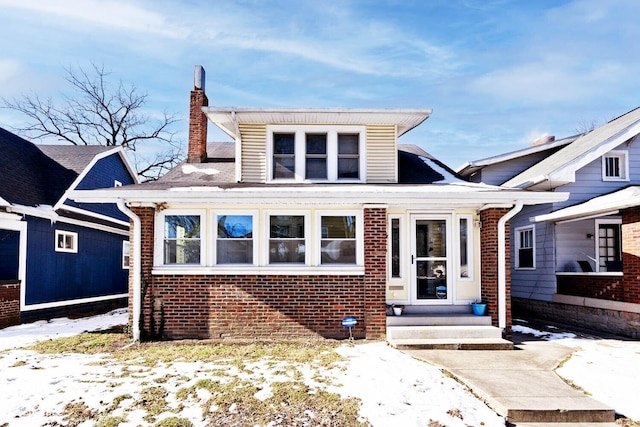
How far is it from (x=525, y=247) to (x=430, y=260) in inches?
214

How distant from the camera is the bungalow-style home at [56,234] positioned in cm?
1035

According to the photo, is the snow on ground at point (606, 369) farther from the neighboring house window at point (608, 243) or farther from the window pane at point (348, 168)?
the window pane at point (348, 168)

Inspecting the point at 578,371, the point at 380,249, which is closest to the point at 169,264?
the point at 380,249

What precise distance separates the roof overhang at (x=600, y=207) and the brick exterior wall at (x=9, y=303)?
13.6 meters

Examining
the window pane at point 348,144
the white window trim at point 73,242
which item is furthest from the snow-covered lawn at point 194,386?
the white window trim at point 73,242

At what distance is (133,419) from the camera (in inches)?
176

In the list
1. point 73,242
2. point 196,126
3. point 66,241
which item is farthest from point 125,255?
point 196,126

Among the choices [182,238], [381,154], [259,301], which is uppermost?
[381,154]

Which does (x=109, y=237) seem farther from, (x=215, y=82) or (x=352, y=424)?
(x=352, y=424)

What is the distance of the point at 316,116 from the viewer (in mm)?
9195

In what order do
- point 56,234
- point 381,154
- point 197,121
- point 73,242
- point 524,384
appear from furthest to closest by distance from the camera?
point 73,242 → point 56,234 → point 197,121 → point 381,154 → point 524,384

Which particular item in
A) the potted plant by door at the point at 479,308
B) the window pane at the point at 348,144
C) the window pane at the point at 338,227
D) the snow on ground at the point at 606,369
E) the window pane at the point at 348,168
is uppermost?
the window pane at the point at 348,144

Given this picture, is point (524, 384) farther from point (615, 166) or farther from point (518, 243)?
point (615, 166)

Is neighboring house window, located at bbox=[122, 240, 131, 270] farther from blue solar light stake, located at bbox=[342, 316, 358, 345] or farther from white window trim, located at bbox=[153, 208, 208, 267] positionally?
blue solar light stake, located at bbox=[342, 316, 358, 345]
